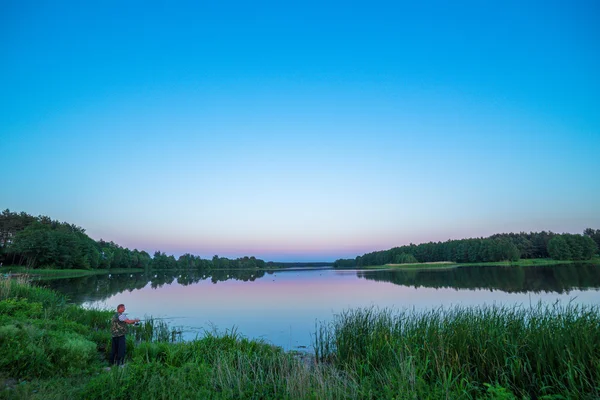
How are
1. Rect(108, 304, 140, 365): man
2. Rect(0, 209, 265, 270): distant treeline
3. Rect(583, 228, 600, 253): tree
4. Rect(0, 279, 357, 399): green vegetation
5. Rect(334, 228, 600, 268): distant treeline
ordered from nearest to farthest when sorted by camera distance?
Rect(0, 279, 357, 399): green vegetation
Rect(108, 304, 140, 365): man
Rect(0, 209, 265, 270): distant treeline
Rect(334, 228, 600, 268): distant treeline
Rect(583, 228, 600, 253): tree

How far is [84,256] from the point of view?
81312 mm

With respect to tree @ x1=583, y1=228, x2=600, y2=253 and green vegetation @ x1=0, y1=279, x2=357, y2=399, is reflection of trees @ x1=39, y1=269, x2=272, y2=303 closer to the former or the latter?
green vegetation @ x1=0, y1=279, x2=357, y2=399

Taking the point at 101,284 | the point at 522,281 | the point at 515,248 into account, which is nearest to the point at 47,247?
the point at 101,284

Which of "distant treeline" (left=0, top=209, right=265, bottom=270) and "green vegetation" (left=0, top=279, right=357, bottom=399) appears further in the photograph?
"distant treeline" (left=0, top=209, right=265, bottom=270)

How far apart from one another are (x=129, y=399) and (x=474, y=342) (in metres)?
8.09

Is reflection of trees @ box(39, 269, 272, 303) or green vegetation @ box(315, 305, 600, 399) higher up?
green vegetation @ box(315, 305, 600, 399)

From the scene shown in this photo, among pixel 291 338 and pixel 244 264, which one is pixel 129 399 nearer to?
pixel 291 338

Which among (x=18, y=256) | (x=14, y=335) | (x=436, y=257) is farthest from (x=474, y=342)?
(x=436, y=257)

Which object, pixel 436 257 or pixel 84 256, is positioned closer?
pixel 84 256

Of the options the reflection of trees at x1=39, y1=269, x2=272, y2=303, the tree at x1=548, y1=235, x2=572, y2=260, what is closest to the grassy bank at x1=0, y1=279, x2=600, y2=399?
the reflection of trees at x1=39, y1=269, x2=272, y2=303

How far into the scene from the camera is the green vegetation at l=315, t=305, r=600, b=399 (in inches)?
230

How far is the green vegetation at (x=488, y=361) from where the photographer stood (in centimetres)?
584

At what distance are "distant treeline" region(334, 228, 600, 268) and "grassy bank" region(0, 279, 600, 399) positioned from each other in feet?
354

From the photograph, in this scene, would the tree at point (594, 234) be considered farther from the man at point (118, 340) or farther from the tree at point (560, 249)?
the man at point (118, 340)
